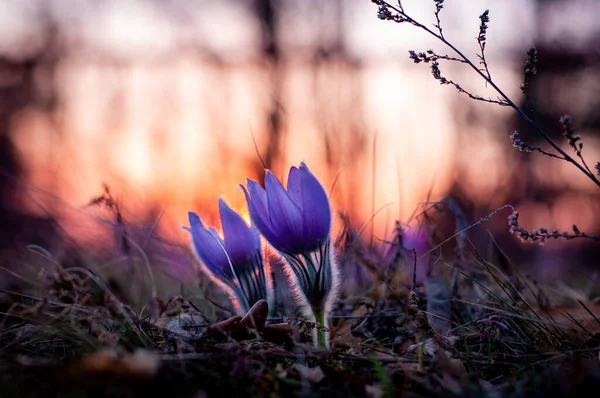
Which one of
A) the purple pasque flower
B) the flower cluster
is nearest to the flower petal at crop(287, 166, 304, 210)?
the flower cluster

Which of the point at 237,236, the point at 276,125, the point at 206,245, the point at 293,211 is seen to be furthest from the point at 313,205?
the point at 276,125

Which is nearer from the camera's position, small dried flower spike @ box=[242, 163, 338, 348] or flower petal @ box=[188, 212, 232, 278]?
small dried flower spike @ box=[242, 163, 338, 348]

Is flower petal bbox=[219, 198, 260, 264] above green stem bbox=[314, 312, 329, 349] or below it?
above

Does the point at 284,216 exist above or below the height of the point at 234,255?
above

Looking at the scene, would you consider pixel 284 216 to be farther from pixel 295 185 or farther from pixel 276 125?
pixel 276 125

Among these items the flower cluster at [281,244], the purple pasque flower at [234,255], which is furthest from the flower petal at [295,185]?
the purple pasque flower at [234,255]

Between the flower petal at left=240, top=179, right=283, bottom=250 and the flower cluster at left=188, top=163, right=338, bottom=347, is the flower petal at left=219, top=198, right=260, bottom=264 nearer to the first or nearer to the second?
the flower cluster at left=188, top=163, right=338, bottom=347

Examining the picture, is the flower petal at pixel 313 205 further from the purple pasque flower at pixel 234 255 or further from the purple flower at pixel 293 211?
the purple pasque flower at pixel 234 255
